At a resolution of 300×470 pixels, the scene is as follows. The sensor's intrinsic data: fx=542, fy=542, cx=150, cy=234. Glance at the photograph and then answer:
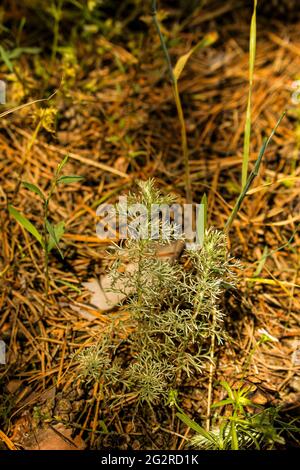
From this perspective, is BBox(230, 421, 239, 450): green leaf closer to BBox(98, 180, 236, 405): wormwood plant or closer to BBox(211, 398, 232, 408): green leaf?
BBox(211, 398, 232, 408): green leaf

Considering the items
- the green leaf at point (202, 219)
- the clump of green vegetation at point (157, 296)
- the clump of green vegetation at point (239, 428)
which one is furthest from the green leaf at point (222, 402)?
the green leaf at point (202, 219)

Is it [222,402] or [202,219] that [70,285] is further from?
[222,402]

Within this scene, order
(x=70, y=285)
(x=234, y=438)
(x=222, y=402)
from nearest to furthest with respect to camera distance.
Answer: (x=234, y=438) < (x=222, y=402) < (x=70, y=285)

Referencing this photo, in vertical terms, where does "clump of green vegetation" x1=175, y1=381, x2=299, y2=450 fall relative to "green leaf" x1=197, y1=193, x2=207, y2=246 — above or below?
below

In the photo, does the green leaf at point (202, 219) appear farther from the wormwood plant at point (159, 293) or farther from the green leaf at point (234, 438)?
the green leaf at point (234, 438)

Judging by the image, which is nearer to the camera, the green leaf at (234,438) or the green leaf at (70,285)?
the green leaf at (234,438)

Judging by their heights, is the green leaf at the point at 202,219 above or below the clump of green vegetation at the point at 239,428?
above

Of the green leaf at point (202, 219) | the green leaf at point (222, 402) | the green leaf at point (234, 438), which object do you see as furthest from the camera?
the green leaf at point (202, 219)

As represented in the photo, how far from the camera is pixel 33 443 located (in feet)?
5.91

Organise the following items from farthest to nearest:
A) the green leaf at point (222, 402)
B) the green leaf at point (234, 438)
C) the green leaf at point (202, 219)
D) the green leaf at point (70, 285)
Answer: the green leaf at point (70, 285) < the green leaf at point (202, 219) < the green leaf at point (222, 402) < the green leaf at point (234, 438)

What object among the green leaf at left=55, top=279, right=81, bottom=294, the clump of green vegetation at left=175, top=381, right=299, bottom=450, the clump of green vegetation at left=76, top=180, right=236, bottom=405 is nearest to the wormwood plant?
the clump of green vegetation at left=76, top=180, right=236, bottom=405

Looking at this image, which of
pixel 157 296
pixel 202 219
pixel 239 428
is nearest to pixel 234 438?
pixel 239 428
